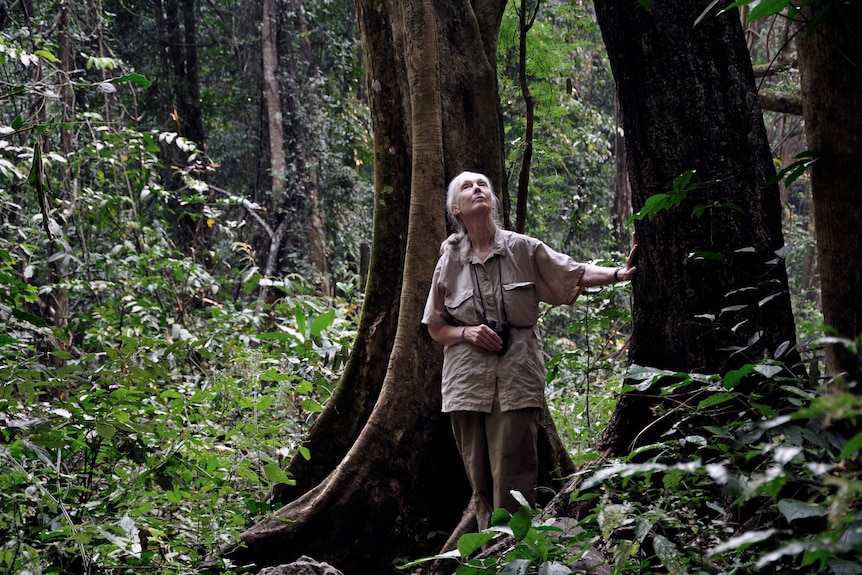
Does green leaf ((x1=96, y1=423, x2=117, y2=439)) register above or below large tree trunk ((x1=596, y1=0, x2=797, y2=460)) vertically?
below

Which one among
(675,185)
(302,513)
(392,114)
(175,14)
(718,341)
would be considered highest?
(175,14)

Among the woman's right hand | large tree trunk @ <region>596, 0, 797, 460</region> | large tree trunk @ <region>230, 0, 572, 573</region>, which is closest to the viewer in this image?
large tree trunk @ <region>596, 0, 797, 460</region>

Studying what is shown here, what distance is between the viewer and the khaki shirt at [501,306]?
384 centimetres

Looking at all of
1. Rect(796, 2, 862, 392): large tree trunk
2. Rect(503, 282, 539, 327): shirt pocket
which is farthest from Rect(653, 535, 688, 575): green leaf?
Rect(503, 282, 539, 327): shirt pocket

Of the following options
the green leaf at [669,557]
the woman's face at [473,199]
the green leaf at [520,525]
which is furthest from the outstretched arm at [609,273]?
the green leaf at [669,557]

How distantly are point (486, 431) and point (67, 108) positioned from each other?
547 cm

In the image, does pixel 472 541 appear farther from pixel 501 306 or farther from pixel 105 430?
pixel 501 306

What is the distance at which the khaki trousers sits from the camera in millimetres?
3826

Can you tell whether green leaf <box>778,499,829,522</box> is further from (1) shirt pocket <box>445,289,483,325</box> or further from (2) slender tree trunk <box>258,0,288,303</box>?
(2) slender tree trunk <box>258,0,288,303</box>

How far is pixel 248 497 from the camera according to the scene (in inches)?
195

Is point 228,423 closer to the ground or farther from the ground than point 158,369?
closer to the ground

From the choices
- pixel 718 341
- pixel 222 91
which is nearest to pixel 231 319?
pixel 718 341

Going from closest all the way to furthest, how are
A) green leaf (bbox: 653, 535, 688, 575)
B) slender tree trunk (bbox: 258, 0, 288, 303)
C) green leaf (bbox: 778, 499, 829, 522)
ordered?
green leaf (bbox: 778, 499, 829, 522) < green leaf (bbox: 653, 535, 688, 575) < slender tree trunk (bbox: 258, 0, 288, 303)

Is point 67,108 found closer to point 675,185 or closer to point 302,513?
point 302,513
